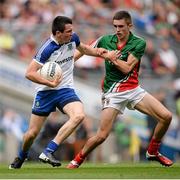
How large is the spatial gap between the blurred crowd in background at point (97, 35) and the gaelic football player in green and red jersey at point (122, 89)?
9.65 meters

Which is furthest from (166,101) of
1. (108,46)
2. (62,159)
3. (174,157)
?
(108,46)

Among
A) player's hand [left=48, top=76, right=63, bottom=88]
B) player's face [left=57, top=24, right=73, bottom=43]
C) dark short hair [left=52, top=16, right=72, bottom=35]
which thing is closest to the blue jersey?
player's face [left=57, top=24, right=73, bottom=43]

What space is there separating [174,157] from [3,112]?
4.90 meters

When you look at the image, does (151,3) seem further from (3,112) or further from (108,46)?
(108,46)

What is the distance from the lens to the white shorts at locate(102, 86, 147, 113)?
51.6 feet

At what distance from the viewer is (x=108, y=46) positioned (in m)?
15.8

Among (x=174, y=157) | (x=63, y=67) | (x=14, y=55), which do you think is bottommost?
(x=174, y=157)

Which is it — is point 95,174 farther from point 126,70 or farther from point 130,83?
point 130,83

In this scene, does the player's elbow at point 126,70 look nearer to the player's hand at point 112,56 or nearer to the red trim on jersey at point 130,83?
the player's hand at point 112,56

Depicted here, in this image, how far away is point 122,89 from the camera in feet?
51.7

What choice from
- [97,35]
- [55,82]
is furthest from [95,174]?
[97,35]

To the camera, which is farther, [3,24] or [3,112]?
[3,24]

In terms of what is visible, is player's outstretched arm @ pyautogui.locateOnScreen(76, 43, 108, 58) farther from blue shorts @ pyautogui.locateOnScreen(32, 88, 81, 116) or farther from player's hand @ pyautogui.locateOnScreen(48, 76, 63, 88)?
player's hand @ pyautogui.locateOnScreen(48, 76, 63, 88)

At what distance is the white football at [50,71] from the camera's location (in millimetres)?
15148
